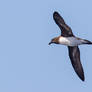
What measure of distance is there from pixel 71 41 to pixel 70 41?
10cm

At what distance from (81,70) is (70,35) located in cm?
303

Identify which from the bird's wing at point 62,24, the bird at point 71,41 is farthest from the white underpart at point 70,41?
the bird's wing at point 62,24

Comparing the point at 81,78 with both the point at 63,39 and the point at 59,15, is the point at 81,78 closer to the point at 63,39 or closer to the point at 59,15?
the point at 63,39

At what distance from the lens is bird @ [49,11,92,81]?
2391 cm

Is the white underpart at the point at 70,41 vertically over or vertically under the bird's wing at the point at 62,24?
under

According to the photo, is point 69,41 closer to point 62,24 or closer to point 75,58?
point 62,24

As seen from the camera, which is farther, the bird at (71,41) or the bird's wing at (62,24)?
the bird's wing at (62,24)

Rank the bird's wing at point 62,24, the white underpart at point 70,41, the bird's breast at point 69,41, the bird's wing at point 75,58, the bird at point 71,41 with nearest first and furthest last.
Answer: the white underpart at point 70,41, the bird's breast at point 69,41, the bird at point 71,41, the bird's wing at point 62,24, the bird's wing at point 75,58

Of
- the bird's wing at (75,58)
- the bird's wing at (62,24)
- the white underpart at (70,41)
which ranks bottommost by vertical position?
the bird's wing at (75,58)

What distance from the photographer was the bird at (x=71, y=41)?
941 inches

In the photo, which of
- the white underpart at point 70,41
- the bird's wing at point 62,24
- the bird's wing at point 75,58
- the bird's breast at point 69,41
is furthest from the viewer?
the bird's wing at point 75,58

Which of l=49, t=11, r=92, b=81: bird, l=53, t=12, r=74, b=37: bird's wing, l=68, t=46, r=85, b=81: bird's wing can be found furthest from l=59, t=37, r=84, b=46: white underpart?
l=68, t=46, r=85, b=81: bird's wing

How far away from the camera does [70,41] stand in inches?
948

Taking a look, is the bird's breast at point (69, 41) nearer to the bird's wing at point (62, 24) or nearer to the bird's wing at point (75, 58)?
the bird's wing at point (62, 24)
